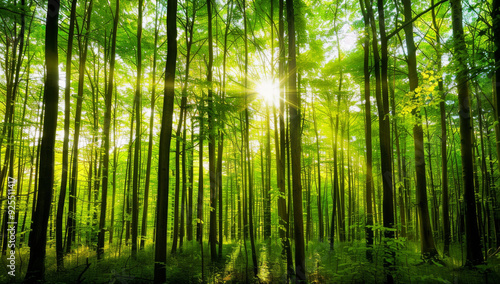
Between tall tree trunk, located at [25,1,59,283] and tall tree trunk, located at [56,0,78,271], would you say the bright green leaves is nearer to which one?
tall tree trunk, located at [25,1,59,283]

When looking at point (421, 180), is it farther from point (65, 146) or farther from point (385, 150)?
point (65, 146)

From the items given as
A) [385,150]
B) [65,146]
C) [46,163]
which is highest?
[65,146]

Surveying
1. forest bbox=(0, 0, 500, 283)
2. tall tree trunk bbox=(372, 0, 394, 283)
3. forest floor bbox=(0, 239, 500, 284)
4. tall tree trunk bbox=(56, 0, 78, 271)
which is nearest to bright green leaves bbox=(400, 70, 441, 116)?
forest bbox=(0, 0, 500, 283)

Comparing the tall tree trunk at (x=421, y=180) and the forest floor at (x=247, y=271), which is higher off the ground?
the tall tree trunk at (x=421, y=180)

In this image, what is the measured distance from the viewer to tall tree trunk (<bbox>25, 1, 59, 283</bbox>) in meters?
4.61

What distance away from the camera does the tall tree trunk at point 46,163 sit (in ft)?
15.1

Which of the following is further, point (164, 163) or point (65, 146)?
point (65, 146)

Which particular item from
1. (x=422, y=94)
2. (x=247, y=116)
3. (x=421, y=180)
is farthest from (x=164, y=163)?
(x=421, y=180)

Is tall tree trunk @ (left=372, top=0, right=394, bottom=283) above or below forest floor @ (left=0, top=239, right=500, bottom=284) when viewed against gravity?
above

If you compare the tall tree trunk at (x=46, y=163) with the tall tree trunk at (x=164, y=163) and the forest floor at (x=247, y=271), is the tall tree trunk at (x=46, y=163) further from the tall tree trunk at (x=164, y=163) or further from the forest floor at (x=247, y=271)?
the tall tree trunk at (x=164, y=163)

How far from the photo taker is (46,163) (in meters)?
4.65

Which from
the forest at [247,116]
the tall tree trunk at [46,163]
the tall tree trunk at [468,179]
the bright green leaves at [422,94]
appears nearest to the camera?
the tall tree trunk at [46,163]

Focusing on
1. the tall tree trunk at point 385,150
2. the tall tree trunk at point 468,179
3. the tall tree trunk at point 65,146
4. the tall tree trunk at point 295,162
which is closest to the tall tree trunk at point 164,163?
the tall tree trunk at point 295,162

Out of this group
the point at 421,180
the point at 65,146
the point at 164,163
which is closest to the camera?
the point at 164,163
